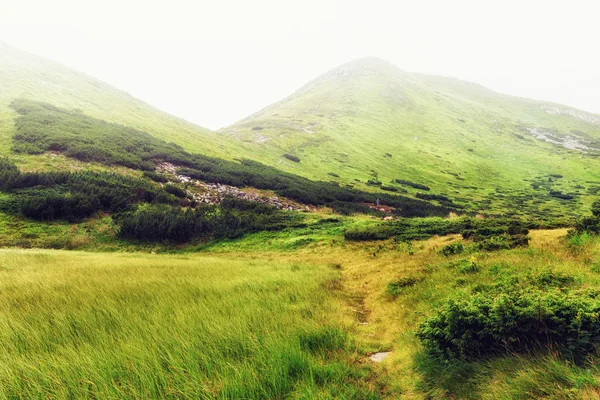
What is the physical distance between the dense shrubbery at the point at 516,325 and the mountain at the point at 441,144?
2023 inches

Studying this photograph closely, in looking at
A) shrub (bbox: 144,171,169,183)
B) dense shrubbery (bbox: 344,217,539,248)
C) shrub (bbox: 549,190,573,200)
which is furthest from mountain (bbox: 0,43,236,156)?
shrub (bbox: 549,190,573,200)

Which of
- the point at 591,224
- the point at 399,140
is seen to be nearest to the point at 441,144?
the point at 399,140

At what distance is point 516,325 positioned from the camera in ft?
13.5

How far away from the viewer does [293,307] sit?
286 inches

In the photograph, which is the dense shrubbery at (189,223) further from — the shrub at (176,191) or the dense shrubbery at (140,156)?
the dense shrubbery at (140,156)

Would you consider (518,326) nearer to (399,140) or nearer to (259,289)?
(259,289)

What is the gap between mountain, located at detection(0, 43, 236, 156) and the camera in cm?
6519

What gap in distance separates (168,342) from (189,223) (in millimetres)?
19945

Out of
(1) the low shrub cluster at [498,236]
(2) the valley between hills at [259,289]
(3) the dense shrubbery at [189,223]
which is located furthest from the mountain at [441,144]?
(1) the low shrub cluster at [498,236]

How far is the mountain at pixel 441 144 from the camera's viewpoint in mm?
66375

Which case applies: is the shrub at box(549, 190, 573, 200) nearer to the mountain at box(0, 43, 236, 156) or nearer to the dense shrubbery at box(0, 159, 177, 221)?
the mountain at box(0, 43, 236, 156)

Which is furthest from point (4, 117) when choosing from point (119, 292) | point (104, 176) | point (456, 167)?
point (456, 167)

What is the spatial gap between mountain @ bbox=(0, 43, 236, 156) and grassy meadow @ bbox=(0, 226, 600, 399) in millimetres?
47050

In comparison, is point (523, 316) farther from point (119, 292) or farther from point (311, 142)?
point (311, 142)
